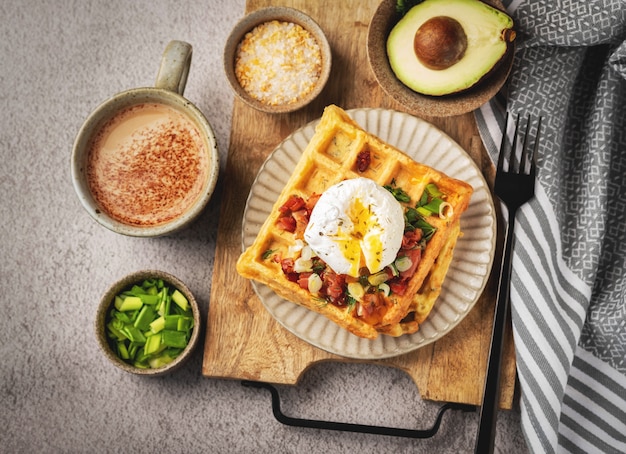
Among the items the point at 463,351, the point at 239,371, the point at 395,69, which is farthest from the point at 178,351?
the point at 395,69

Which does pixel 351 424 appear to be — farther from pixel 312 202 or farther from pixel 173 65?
pixel 173 65

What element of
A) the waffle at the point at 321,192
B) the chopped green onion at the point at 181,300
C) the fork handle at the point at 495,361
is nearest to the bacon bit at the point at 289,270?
the waffle at the point at 321,192

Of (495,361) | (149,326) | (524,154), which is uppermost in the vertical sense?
(524,154)

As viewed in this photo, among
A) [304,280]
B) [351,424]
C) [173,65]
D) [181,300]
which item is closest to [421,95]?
[304,280]

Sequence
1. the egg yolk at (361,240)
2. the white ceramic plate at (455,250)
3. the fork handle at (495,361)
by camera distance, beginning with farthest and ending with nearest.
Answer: the white ceramic plate at (455,250), the fork handle at (495,361), the egg yolk at (361,240)

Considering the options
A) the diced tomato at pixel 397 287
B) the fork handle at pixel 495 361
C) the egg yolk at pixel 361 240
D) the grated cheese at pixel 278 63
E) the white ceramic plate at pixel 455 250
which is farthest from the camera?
the grated cheese at pixel 278 63

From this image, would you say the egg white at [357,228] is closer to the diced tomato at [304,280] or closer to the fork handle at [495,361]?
the diced tomato at [304,280]
